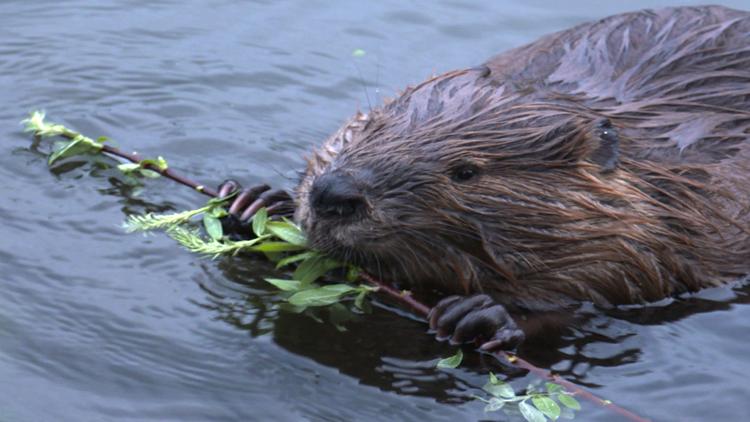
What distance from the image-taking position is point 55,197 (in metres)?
5.58

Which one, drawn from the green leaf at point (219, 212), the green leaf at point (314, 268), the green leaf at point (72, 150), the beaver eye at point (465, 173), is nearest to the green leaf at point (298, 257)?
the green leaf at point (314, 268)

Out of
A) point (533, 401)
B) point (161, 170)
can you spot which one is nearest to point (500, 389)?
point (533, 401)

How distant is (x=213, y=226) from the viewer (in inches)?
199

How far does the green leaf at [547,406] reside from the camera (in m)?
4.20

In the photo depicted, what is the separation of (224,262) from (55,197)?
875 mm

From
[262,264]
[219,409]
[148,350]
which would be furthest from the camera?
[262,264]

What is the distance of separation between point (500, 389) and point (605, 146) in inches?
36.2

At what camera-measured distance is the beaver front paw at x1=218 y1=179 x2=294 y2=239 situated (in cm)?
503

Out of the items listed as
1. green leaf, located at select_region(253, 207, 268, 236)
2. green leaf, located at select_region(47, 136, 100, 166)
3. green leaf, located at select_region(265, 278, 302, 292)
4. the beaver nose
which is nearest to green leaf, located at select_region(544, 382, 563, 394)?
the beaver nose

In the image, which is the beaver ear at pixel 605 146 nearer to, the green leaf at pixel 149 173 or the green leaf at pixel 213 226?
the green leaf at pixel 213 226

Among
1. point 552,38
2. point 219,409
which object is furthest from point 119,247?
point 552,38

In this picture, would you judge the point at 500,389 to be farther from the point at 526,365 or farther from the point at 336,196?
the point at 336,196

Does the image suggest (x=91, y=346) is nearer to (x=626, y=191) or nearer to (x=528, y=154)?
(x=528, y=154)

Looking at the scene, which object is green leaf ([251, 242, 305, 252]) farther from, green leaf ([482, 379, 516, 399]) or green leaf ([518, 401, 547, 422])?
green leaf ([518, 401, 547, 422])
